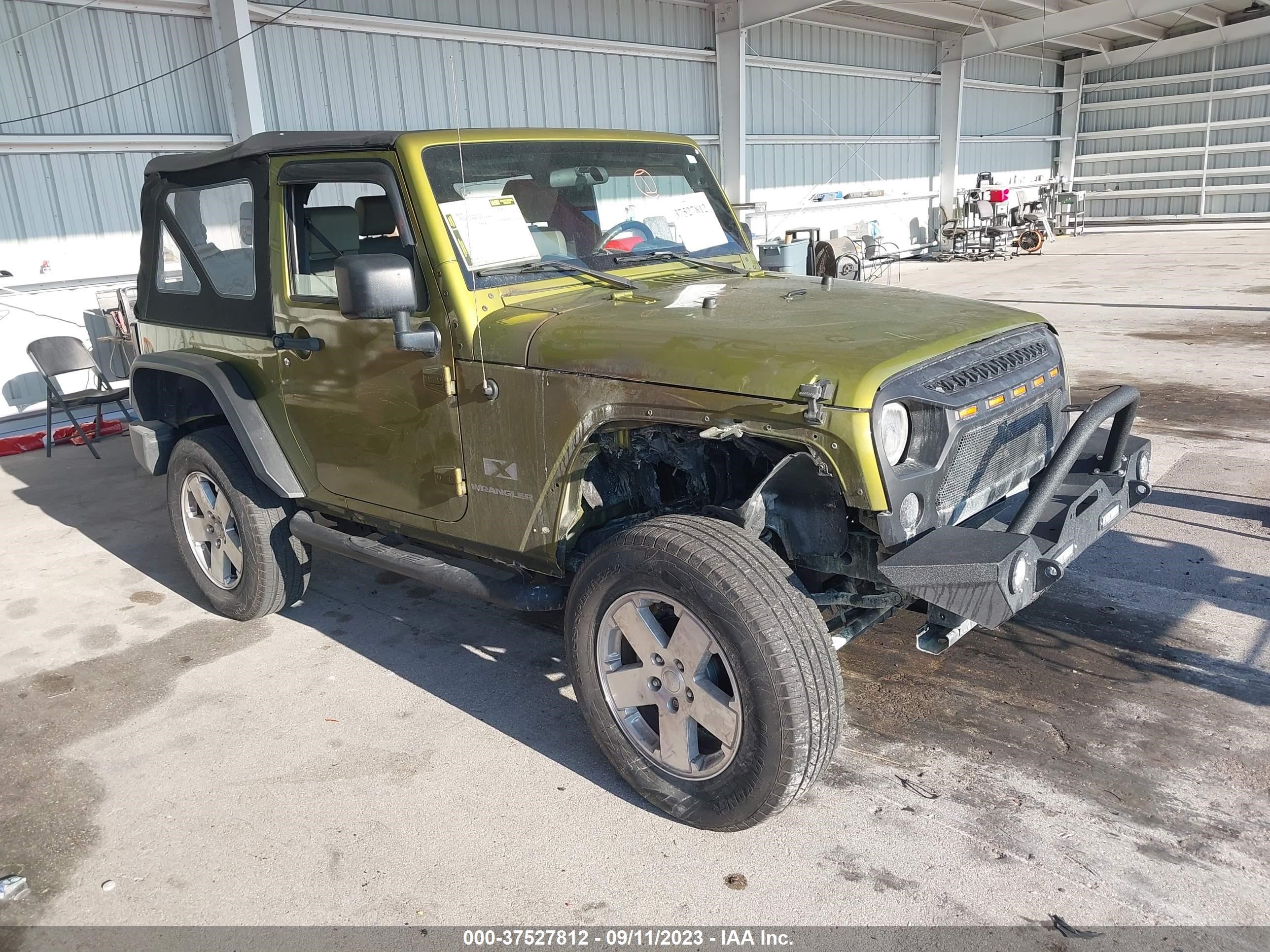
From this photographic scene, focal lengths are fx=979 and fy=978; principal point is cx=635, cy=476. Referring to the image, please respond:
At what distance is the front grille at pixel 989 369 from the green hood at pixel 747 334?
82 mm

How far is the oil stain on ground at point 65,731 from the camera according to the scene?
3.06 m

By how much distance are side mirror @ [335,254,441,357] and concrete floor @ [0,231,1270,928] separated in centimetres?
158

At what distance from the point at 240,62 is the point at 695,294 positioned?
8.39 m

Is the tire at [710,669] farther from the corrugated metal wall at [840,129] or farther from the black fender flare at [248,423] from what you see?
the corrugated metal wall at [840,129]

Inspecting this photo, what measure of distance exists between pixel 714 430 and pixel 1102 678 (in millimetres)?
1985

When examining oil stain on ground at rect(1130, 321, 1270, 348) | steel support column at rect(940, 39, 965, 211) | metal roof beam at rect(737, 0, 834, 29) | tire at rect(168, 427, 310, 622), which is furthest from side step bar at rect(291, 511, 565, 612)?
steel support column at rect(940, 39, 965, 211)

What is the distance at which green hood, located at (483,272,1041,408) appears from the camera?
270 centimetres

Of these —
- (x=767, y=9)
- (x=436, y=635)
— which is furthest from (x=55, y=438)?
(x=767, y=9)

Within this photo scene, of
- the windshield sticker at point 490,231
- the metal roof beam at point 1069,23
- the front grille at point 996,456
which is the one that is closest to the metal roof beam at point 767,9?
the metal roof beam at point 1069,23

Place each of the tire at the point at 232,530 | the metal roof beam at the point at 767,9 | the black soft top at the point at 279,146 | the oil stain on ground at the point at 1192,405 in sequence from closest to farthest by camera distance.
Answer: the black soft top at the point at 279,146 < the tire at the point at 232,530 < the oil stain on ground at the point at 1192,405 < the metal roof beam at the point at 767,9

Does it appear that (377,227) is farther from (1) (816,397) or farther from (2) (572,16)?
(2) (572,16)

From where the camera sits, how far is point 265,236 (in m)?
3.98

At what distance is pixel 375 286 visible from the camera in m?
3.07

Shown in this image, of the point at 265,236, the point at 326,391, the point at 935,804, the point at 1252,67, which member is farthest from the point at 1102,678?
the point at 1252,67
